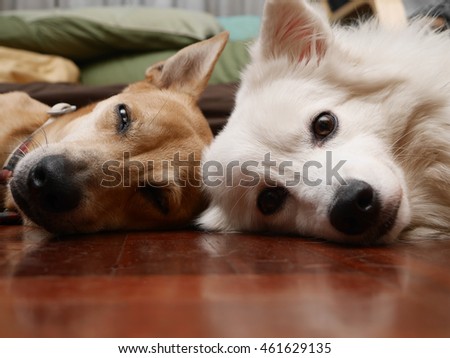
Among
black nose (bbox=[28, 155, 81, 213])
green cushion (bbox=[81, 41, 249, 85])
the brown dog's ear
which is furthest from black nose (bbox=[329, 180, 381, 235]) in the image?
green cushion (bbox=[81, 41, 249, 85])

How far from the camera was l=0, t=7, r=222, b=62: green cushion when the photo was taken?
3.06 meters

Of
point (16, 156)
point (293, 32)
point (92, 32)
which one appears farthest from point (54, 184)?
point (92, 32)

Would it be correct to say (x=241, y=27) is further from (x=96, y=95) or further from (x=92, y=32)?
(x=96, y=95)

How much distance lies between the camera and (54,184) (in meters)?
1.29

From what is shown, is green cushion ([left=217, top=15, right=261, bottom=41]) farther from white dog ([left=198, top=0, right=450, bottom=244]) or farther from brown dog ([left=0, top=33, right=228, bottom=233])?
white dog ([left=198, top=0, right=450, bottom=244])

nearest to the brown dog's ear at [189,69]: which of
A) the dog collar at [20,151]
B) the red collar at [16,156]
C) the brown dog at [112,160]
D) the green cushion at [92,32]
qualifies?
the brown dog at [112,160]

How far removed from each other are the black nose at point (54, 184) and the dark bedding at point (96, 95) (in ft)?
3.12

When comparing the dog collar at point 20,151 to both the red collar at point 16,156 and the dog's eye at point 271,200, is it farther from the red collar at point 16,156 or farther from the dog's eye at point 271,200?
the dog's eye at point 271,200

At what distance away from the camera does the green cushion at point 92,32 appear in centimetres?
306

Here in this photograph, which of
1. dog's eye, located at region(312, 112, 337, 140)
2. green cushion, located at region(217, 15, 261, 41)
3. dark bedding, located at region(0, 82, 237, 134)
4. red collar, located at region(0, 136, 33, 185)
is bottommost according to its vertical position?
red collar, located at region(0, 136, 33, 185)
